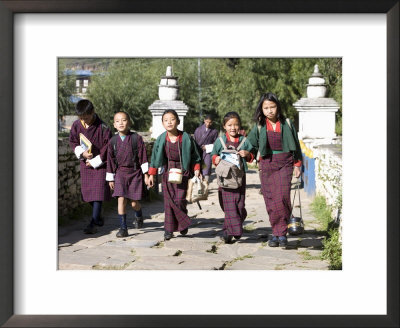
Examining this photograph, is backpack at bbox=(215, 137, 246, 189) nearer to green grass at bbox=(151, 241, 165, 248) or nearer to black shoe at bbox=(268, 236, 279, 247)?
black shoe at bbox=(268, 236, 279, 247)

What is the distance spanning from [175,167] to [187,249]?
107 cm

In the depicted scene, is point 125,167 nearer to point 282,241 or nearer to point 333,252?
point 282,241

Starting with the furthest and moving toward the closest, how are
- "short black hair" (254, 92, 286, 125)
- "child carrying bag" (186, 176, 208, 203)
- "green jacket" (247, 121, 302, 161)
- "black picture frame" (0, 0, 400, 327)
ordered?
"child carrying bag" (186, 176, 208, 203), "green jacket" (247, 121, 302, 161), "short black hair" (254, 92, 286, 125), "black picture frame" (0, 0, 400, 327)

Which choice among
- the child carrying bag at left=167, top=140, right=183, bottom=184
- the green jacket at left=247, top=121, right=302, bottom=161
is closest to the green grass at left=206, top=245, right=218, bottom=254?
the child carrying bag at left=167, top=140, right=183, bottom=184

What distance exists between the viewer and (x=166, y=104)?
48.1ft

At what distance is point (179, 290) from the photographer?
17.3 ft

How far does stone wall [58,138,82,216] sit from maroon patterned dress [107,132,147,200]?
1.20 metres

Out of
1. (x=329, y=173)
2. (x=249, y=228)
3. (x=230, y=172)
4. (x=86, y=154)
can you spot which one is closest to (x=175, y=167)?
(x=230, y=172)

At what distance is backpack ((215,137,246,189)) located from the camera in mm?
8297
